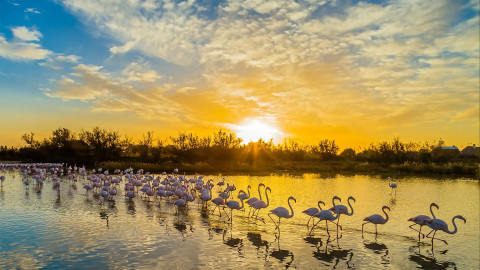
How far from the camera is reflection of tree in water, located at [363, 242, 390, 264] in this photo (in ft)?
30.8

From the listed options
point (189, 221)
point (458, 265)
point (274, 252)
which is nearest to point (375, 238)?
point (458, 265)

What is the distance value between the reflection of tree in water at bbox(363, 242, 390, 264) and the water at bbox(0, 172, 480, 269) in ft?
0.09

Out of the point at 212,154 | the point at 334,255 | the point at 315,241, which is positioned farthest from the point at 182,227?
the point at 212,154

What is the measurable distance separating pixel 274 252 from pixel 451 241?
6380 mm

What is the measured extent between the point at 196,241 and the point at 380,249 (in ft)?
18.3

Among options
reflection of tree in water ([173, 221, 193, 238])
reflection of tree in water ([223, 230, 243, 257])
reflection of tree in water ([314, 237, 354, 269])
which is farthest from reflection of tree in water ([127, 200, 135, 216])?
reflection of tree in water ([314, 237, 354, 269])

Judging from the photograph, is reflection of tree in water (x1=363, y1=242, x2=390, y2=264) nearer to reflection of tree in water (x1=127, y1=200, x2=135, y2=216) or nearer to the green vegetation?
reflection of tree in water (x1=127, y1=200, x2=135, y2=216)

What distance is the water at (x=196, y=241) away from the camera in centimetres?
882

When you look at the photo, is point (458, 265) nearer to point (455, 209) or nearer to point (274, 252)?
point (274, 252)

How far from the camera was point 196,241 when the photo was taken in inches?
415

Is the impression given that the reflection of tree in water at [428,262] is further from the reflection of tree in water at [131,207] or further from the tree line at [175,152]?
the tree line at [175,152]

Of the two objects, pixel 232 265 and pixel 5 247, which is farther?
pixel 5 247

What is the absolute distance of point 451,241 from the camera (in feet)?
37.5

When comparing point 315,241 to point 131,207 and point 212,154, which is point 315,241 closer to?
point 131,207
